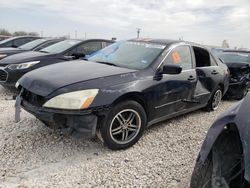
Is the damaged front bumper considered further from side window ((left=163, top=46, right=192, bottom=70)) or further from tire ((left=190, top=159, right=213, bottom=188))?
side window ((left=163, top=46, right=192, bottom=70))

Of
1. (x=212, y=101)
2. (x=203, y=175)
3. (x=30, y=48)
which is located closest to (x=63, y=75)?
(x=203, y=175)

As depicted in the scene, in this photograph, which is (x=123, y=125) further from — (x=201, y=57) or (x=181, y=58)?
(x=201, y=57)

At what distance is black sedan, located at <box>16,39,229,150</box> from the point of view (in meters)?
3.12

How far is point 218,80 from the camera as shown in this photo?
5.46 meters

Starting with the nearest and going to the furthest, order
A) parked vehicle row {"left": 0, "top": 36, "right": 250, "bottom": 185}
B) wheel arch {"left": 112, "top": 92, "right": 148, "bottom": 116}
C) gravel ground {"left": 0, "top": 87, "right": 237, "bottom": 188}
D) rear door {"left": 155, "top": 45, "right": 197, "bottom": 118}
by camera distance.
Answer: parked vehicle row {"left": 0, "top": 36, "right": 250, "bottom": 185}, gravel ground {"left": 0, "top": 87, "right": 237, "bottom": 188}, wheel arch {"left": 112, "top": 92, "right": 148, "bottom": 116}, rear door {"left": 155, "top": 45, "right": 197, "bottom": 118}

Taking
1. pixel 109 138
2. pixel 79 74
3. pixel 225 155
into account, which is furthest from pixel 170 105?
pixel 225 155

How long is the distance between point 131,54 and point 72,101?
1.58 m

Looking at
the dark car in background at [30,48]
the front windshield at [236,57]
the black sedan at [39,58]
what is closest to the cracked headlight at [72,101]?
the black sedan at [39,58]

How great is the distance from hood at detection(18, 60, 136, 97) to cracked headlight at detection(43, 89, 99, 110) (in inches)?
5.4

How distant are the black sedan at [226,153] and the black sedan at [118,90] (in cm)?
146

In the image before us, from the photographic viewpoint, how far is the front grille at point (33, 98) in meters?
3.30

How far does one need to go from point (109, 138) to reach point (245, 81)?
4878 millimetres

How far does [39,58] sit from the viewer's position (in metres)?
6.36

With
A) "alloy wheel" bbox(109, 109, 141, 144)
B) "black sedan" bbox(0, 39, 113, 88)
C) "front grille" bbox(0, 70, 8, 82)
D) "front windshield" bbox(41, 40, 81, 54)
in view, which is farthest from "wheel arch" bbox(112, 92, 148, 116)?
"front windshield" bbox(41, 40, 81, 54)
